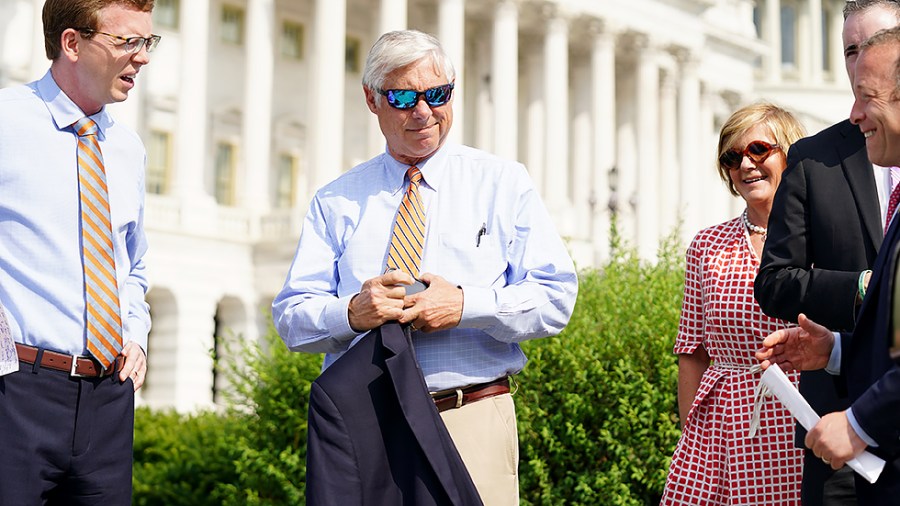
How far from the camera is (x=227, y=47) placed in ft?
150

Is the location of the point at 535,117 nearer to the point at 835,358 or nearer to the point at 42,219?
the point at 42,219

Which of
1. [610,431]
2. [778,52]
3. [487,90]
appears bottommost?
[610,431]

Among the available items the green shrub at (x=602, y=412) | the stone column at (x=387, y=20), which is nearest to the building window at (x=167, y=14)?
the stone column at (x=387, y=20)

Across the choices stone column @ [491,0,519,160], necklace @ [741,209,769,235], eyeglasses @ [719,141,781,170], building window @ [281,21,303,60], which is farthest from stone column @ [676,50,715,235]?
eyeglasses @ [719,141,781,170]

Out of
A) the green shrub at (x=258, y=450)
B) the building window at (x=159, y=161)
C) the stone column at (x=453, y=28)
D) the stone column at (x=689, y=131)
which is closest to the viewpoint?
the green shrub at (x=258, y=450)

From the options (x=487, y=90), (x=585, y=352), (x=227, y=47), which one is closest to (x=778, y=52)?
(x=487, y=90)

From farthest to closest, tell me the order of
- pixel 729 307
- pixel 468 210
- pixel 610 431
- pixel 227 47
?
1. pixel 227 47
2. pixel 610 431
3. pixel 729 307
4. pixel 468 210

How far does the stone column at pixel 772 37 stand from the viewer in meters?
89.4

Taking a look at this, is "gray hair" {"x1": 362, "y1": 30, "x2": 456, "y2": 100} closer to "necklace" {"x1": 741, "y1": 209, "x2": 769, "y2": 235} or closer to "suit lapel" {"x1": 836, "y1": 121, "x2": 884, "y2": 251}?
"suit lapel" {"x1": 836, "y1": 121, "x2": 884, "y2": 251}

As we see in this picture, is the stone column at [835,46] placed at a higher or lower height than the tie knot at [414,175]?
higher

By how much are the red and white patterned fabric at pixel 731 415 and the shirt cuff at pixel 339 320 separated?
6.05 feet

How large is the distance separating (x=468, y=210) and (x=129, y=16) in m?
1.66

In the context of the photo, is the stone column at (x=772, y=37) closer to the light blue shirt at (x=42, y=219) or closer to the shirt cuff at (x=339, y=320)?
the shirt cuff at (x=339, y=320)

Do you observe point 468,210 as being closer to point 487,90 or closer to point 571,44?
point 487,90
